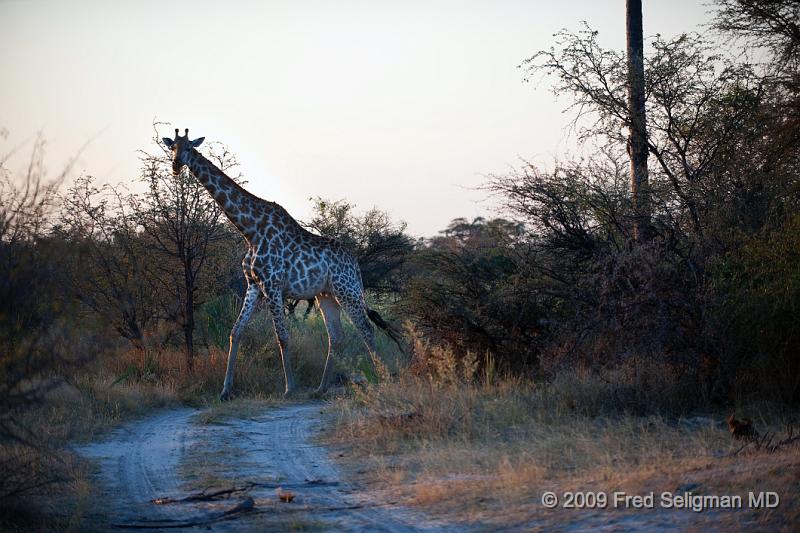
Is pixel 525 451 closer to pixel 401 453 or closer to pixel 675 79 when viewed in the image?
pixel 401 453

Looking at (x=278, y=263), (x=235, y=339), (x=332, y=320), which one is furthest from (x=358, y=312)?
(x=235, y=339)

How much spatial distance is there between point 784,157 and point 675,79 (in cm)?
251

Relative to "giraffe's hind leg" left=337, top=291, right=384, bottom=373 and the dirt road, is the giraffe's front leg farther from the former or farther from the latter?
the dirt road

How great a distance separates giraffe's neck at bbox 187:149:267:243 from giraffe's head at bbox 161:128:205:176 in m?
0.09

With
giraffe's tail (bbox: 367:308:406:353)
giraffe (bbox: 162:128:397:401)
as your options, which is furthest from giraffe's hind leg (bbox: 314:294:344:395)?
giraffe's tail (bbox: 367:308:406:353)

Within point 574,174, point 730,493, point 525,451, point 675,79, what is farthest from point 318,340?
point 730,493

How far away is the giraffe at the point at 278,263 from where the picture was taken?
487 inches

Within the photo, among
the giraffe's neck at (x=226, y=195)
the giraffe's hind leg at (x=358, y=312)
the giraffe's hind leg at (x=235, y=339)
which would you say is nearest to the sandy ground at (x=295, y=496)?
the giraffe's hind leg at (x=235, y=339)

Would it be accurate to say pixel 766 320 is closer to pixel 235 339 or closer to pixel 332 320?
pixel 332 320

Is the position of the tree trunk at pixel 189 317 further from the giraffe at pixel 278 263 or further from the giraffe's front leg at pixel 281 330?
the giraffe's front leg at pixel 281 330

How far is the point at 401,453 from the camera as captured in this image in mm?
7777

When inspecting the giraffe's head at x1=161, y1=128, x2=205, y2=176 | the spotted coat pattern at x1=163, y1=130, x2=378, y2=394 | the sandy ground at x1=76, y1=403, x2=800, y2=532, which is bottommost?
the sandy ground at x1=76, y1=403, x2=800, y2=532

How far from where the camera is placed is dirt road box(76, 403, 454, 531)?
227 inches

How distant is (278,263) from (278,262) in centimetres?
2
